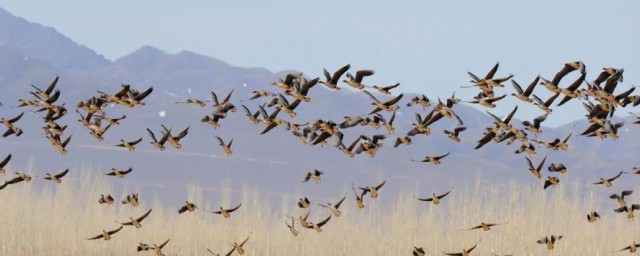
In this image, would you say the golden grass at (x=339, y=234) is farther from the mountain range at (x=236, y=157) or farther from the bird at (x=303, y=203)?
the mountain range at (x=236, y=157)

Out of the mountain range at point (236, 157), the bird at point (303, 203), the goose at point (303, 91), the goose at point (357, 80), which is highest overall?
the goose at point (357, 80)

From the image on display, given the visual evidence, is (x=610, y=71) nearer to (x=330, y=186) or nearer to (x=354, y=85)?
(x=354, y=85)

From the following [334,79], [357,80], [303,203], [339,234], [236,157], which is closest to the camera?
[334,79]

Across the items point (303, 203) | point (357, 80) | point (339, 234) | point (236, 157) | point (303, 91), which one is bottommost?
point (236, 157)

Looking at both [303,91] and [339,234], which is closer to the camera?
[303,91]

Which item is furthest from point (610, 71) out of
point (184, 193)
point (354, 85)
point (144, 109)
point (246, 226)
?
point (144, 109)

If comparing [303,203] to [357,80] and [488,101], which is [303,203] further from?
[488,101]

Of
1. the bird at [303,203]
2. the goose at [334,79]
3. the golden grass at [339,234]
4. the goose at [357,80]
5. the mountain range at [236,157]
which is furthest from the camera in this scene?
the mountain range at [236,157]

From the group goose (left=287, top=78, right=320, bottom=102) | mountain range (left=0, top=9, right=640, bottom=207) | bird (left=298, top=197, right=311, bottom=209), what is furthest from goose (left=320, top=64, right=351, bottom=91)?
mountain range (left=0, top=9, right=640, bottom=207)

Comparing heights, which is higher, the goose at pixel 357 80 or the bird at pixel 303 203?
the goose at pixel 357 80

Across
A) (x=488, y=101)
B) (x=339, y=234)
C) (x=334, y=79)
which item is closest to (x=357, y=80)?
(x=334, y=79)

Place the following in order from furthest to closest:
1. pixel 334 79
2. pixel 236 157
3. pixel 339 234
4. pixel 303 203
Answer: pixel 236 157 < pixel 339 234 < pixel 303 203 < pixel 334 79

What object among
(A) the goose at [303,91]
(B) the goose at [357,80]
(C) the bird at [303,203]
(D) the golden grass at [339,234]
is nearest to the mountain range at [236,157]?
(D) the golden grass at [339,234]

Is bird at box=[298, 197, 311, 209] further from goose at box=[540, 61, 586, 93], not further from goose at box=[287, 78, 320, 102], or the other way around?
goose at box=[540, 61, 586, 93]
